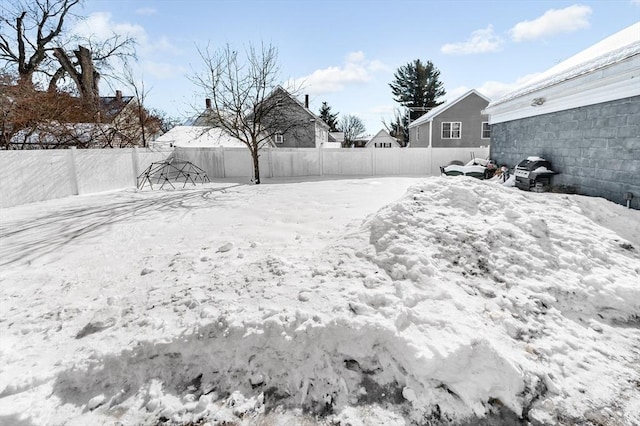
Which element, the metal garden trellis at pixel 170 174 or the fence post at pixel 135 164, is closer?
the fence post at pixel 135 164

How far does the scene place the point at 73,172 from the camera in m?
10.1

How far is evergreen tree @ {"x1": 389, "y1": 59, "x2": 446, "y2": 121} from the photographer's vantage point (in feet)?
110

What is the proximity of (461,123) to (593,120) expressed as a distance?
49.4 feet

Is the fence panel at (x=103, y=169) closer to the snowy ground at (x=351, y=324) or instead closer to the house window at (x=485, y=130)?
the snowy ground at (x=351, y=324)

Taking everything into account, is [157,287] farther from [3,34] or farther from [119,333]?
[3,34]

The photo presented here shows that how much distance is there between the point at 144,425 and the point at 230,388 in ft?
1.70

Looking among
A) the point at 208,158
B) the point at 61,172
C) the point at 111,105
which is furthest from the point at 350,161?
the point at 111,105

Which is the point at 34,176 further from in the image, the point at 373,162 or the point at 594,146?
the point at 594,146

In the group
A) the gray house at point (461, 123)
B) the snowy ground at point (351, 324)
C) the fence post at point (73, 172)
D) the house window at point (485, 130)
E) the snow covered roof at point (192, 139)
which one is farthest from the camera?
the snow covered roof at point (192, 139)

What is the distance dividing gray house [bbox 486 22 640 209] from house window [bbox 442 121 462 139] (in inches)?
476

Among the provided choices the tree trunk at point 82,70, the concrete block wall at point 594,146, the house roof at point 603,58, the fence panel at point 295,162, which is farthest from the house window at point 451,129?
the tree trunk at point 82,70

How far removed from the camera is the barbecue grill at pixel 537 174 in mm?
7703

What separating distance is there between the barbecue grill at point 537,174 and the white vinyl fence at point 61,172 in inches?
490

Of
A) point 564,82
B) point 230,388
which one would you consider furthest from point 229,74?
point 230,388
